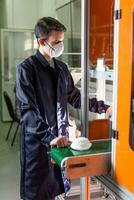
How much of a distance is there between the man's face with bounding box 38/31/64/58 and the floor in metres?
1.58

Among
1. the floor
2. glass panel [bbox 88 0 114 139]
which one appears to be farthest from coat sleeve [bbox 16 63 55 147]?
the floor

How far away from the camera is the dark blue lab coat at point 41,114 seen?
5.82ft

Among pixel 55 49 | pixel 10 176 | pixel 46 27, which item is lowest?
pixel 10 176

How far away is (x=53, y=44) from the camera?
6.03 ft

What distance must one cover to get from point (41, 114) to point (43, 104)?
0.07m

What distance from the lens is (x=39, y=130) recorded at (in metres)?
1.65

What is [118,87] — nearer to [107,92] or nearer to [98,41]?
[98,41]

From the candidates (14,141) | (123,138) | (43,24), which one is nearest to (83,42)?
(43,24)

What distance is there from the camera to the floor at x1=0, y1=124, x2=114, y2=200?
2.83 meters

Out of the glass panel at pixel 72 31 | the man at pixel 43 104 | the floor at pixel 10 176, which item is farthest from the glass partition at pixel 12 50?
the man at pixel 43 104

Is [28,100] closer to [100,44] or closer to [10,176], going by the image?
[100,44]

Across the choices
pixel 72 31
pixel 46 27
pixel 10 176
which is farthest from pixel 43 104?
pixel 72 31

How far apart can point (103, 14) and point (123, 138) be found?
87cm

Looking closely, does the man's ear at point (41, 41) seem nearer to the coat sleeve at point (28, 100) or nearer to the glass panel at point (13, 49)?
the coat sleeve at point (28, 100)
